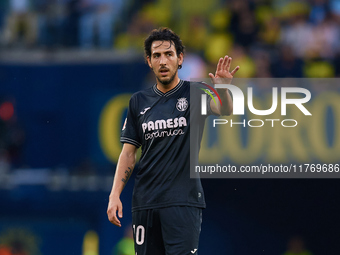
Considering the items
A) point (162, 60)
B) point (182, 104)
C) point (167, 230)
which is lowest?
point (167, 230)

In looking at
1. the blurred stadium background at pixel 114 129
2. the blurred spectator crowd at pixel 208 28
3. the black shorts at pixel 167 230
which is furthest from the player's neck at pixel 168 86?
the blurred spectator crowd at pixel 208 28

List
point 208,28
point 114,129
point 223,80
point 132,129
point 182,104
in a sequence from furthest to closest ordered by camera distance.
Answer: point 208,28 < point 114,129 < point 132,129 < point 182,104 < point 223,80

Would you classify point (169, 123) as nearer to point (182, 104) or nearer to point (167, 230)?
point (182, 104)

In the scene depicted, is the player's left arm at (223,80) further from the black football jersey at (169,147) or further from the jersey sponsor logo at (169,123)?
the jersey sponsor logo at (169,123)

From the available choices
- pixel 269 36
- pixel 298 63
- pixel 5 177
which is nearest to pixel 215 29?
pixel 269 36

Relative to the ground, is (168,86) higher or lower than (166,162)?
higher

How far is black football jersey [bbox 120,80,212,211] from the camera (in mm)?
4336

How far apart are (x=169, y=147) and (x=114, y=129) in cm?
518

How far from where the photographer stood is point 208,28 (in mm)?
10422

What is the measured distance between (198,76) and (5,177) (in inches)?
141

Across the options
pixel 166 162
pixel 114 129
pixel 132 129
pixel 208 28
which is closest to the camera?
pixel 166 162

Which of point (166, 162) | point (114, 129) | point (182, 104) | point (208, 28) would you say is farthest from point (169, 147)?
point (208, 28)

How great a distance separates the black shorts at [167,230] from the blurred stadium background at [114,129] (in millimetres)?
4683

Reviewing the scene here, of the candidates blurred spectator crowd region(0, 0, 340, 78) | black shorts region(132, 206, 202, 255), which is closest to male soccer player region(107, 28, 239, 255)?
black shorts region(132, 206, 202, 255)
